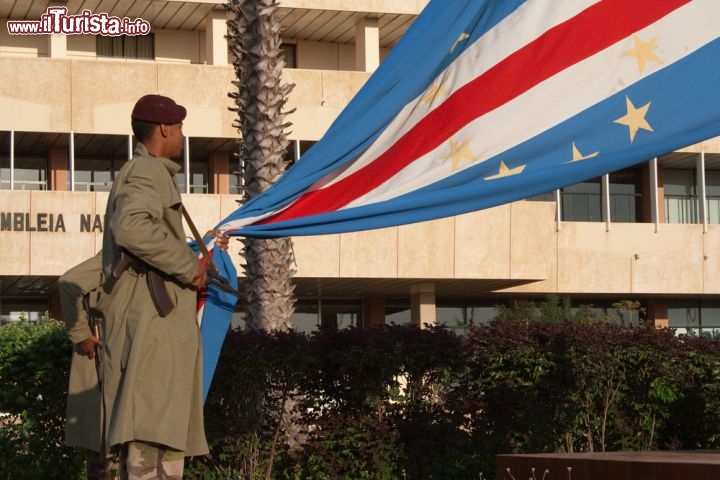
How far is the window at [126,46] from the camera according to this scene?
3903 centimetres

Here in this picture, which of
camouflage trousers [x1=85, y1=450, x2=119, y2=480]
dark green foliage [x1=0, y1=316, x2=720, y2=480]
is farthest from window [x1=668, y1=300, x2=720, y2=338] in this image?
camouflage trousers [x1=85, y1=450, x2=119, y2=480]

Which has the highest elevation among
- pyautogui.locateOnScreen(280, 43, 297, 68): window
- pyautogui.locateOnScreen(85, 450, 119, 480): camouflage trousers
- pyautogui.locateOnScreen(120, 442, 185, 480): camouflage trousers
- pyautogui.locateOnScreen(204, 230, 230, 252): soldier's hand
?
pyautogui.locateOnScreen(280, 43, 297, 68): window

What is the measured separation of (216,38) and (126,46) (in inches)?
144

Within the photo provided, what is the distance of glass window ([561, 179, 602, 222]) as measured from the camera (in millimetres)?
40844

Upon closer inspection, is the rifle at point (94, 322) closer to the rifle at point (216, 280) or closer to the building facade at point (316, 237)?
the rifle at point (216, 280)

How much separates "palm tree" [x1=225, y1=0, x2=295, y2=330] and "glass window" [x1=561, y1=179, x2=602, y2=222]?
27815 mm

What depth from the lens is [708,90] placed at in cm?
654

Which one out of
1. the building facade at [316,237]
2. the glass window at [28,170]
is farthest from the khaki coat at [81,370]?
the glass window at [28,170]

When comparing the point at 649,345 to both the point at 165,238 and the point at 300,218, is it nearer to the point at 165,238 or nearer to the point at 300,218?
the point at 300,218

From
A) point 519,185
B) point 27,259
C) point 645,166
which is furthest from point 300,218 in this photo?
point 645,166

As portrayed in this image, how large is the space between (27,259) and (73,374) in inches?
1078

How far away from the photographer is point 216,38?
36781 mm

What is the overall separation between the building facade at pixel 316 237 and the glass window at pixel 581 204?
0.15ft

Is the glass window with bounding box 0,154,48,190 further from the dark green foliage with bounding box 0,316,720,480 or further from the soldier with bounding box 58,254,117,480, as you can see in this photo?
the soldier with bounding box 58,254,117,480
